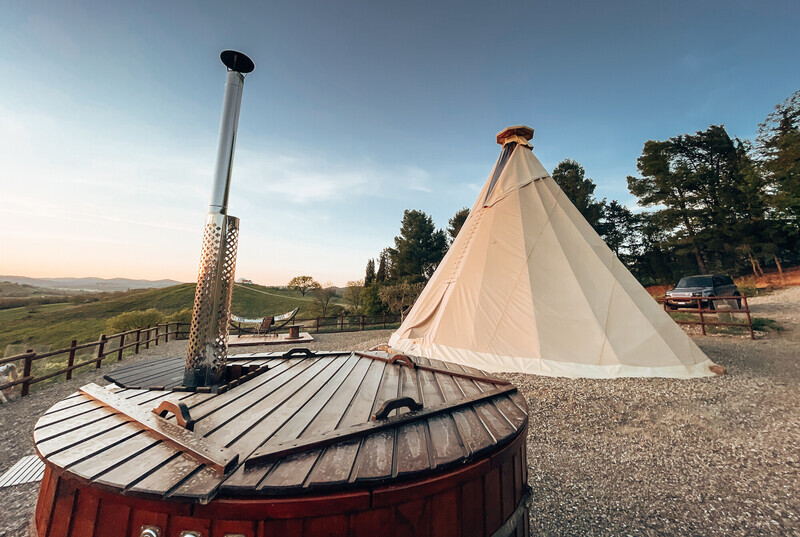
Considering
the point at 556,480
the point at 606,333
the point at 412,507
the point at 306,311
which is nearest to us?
the point at 412,507

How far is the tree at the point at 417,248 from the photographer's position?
23.8 meters

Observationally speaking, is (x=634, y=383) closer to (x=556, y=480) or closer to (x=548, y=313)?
(x=548, y=313)

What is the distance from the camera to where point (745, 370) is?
5.31 m

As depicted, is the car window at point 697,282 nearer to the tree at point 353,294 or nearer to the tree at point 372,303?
the tree at point 372,303

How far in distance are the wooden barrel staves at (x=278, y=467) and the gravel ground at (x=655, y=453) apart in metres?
1.93

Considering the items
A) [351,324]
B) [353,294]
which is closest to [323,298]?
[353,294]

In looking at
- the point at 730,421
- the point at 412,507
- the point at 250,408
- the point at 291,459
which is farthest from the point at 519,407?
the point at 730,421

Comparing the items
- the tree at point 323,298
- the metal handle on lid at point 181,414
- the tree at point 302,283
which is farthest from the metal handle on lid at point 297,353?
the tree at point 302,283

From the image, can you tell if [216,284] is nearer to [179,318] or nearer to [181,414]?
[181,414]

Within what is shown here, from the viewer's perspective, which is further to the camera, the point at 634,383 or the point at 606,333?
the point at 606,333

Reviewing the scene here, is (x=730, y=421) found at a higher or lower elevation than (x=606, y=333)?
lower

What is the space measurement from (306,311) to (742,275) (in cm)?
3264

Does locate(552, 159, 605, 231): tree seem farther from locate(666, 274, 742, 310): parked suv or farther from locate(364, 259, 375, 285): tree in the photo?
locate(364, 259, 375, 285): tree

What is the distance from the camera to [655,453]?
3.23 metres
